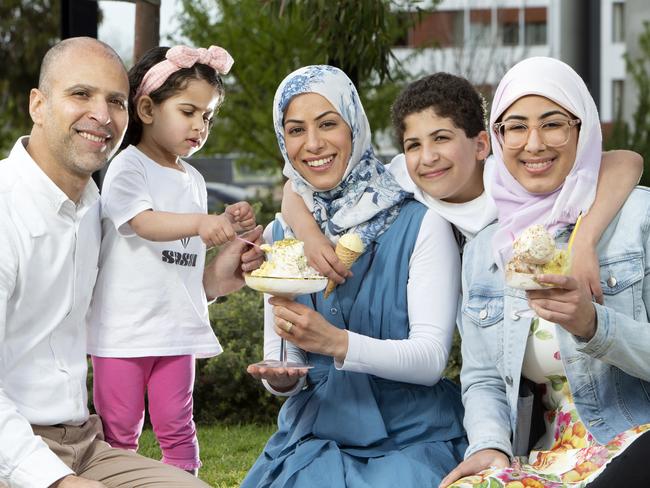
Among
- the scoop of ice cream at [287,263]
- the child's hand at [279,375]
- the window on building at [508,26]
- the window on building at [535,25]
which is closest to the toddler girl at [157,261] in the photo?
the scoop of ice cream at [287,263]

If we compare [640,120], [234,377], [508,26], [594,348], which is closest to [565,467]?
[594,348]

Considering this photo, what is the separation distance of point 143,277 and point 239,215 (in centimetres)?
49

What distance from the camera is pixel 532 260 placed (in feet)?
9.25

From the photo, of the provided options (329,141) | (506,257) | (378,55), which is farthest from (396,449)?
(378,55)

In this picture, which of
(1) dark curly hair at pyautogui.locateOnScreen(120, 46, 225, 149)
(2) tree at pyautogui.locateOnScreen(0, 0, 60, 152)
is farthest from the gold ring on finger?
(2) tree at pyautogui.locateOnScreen(0, 0, 60, 152)

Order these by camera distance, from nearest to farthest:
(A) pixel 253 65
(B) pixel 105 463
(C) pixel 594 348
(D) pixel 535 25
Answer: (C) pixel 594 348
(B) pixel 105 463
(A) pixel 253 65
(D) pixel 535 25

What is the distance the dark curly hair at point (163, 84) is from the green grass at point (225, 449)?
7.38 ft

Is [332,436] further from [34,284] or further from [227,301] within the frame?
[227,301]

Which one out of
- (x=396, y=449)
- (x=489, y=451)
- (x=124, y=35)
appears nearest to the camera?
(x=489, y=451)

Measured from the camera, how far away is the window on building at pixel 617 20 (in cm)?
3022

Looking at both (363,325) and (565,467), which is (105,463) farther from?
(565,467)

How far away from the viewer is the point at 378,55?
963 centimetres

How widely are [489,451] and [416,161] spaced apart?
3.36ft

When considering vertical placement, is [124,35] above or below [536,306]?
above
